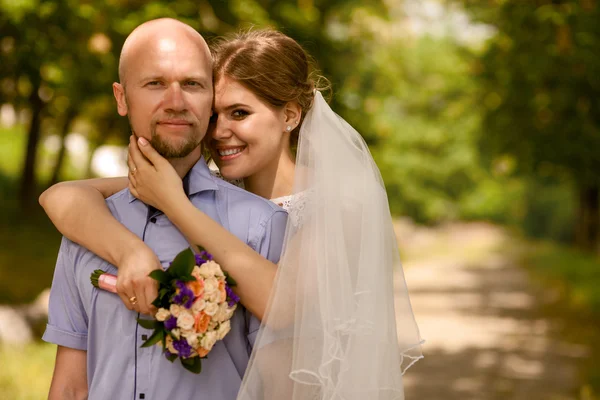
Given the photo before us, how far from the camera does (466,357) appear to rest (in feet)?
37.7

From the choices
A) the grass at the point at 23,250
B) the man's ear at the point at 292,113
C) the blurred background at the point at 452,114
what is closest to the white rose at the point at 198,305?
the man's ear at the point at 292,113

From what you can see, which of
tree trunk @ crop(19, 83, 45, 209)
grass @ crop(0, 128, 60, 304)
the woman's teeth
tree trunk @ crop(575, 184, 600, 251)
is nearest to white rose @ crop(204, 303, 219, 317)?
the woman's teeth

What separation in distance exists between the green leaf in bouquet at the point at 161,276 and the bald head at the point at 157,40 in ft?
2.23

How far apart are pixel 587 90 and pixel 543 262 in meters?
12.1

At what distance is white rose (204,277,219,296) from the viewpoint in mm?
2329

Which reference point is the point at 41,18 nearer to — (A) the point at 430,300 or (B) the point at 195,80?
(B) the point at 195,80

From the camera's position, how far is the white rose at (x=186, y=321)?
2.31 metres

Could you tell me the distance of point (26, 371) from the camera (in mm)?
7914

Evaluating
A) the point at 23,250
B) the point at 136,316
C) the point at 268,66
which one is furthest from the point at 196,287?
the point at 23,250

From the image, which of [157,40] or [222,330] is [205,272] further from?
[157,40]

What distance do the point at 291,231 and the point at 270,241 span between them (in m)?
0.08

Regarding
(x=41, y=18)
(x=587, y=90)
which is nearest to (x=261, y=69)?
(x=41, y=18)

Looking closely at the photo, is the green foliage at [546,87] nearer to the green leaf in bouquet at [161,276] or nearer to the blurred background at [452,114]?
the blurred background at [452,114]

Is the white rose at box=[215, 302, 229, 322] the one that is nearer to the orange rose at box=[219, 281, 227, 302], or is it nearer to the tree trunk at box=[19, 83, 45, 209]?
the orange rose at box=[219, 281, 227, 302]
